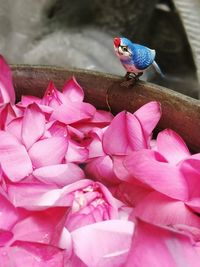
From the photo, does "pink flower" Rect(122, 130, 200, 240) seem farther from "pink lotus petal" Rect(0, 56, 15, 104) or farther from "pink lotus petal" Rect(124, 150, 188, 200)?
"pink lotus petal" Rect(0, 56, 15, 104)

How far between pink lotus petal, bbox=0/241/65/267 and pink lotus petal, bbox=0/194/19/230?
34 millimetres

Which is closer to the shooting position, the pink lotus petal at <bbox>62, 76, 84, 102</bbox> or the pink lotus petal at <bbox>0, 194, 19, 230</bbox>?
the pink lotus petal at <bbox>0, 194, 19, 230</bbox>

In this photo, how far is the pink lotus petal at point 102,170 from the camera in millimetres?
449

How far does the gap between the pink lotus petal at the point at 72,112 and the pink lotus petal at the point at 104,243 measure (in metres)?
0.15

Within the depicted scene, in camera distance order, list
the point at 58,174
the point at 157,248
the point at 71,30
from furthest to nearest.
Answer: the point at 71,30 → the point at 58,174 → the point at 157,248

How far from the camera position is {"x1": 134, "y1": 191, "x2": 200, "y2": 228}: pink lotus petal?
0.39 meters

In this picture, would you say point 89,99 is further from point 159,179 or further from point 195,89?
point 195,89

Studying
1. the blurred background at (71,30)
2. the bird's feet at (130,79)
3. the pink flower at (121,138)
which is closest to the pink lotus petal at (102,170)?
the pink flower at (121,138)

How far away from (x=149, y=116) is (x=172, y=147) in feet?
0.14

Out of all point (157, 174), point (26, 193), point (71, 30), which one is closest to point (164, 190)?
point (157, 174)

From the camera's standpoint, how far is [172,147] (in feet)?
1.46

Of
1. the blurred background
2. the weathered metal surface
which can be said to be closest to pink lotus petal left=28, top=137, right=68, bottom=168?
the weathered metal surface

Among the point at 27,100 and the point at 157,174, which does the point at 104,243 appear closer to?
the point at 157,174

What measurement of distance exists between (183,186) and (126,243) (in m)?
0.08
